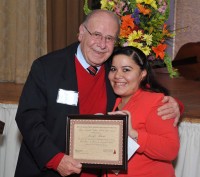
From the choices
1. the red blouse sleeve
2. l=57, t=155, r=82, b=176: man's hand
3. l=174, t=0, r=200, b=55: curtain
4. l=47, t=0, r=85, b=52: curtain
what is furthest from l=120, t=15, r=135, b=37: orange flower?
l=174, t=0, r=200, b=55: curtain

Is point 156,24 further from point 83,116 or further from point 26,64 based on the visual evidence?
point 26,64

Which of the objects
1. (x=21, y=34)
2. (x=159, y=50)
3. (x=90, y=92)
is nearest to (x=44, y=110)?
(x=90, y=92)

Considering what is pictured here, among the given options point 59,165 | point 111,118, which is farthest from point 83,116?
point 59,165

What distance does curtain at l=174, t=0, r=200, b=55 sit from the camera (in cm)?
682

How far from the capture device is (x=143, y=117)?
2027 mm

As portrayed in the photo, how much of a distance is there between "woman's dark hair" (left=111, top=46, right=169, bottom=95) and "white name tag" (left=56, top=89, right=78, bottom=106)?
1.00 feet

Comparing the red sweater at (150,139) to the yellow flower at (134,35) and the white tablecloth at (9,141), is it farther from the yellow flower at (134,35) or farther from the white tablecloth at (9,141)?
the white tablecloth at (9,141)

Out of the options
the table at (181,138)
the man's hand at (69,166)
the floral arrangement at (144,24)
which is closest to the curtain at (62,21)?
the table at (181,138)

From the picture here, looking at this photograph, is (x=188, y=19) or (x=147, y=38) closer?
(x=147, y=38)

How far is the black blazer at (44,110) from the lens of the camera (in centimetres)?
211

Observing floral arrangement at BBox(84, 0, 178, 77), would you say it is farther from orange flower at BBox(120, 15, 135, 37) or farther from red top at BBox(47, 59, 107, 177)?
red top at BBox(47, 59, 107, 177)

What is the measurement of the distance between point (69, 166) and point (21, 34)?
111 inches

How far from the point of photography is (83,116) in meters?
1.98

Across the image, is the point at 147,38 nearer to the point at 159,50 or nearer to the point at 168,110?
the point at 159,50
